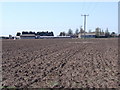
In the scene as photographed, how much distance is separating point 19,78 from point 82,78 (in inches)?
102

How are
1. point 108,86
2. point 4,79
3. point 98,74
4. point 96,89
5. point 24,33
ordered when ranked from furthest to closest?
1. point 24,33
2. point 98,74
3. point 4,79
4. point 108,86
5. point 96,89

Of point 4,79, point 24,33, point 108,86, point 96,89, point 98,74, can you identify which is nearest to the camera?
point 96,89

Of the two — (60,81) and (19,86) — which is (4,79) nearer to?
(19,86)

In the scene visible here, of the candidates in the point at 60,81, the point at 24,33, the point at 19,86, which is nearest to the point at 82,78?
the point at 60,81

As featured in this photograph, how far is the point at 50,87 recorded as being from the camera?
9289 mm

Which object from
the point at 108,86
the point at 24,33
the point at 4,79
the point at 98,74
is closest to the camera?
the point at 108,86

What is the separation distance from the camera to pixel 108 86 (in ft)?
32.3

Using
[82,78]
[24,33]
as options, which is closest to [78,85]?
[82,78]

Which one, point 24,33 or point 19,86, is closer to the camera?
point 19,86

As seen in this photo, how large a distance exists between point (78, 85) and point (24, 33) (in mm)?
176217

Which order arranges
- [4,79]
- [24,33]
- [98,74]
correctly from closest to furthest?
1. [4,79]
2. [98,74]
3. [24,33]

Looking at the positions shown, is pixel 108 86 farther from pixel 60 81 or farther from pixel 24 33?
pixel 24 33

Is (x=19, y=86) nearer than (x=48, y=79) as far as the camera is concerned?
Yes

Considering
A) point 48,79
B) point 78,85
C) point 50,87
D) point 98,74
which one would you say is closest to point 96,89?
point 78,85
